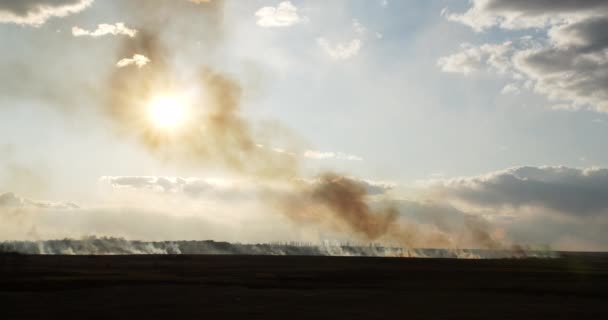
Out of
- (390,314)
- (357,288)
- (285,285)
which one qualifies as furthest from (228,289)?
(390,314)

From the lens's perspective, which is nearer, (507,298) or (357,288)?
(507,298)

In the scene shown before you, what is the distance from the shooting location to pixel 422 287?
63250mm

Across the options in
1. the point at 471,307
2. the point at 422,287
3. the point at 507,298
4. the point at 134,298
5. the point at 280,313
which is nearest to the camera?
the point at 280,313

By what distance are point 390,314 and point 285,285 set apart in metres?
25.9

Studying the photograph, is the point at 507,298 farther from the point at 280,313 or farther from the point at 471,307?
the point at 280,313

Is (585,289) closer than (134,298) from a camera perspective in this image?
No

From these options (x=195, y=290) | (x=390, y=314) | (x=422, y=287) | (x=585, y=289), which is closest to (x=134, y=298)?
(x=195, y=290)

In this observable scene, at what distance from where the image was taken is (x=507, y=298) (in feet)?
172

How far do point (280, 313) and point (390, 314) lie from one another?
22.4ft

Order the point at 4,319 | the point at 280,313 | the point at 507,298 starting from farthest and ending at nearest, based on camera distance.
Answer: the point at 507,298 < the point at 280,313 < the point at 4,319

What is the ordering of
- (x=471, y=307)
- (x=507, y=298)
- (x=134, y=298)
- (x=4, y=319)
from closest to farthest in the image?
1. (x=4, y=319)
2. (x=471, y=307)
3. (x=134, y=298)
4. (x=507, y=298)

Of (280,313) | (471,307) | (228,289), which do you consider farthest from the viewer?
(228,289)

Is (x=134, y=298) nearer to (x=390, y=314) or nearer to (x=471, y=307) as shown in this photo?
(x=390, y=314)

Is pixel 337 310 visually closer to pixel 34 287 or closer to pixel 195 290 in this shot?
pixel 195 290
